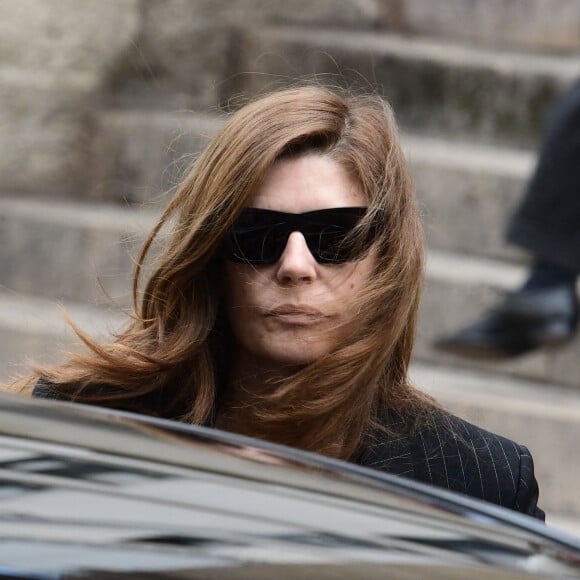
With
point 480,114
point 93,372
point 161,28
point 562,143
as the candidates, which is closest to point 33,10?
point 161,28

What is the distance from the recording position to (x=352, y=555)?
40.3 inches

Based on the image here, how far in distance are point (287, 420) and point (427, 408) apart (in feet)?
0.98

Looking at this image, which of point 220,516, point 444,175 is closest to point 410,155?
point 444,175

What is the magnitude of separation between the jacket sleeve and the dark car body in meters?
0.88

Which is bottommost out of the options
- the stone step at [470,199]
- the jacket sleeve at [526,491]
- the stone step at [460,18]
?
the jacket sleeve at [526,491]

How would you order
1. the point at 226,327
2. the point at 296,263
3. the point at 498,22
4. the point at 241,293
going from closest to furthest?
1. the point at 296,263
2. the point at 241,293
3. the point at 226,327
4. the point at 498,22

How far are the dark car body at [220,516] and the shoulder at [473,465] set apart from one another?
0.83 metres

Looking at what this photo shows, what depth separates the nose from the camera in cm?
198

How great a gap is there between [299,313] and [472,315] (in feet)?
8.42

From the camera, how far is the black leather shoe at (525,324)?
4.30 meters

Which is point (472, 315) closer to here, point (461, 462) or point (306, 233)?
point (461, 462)

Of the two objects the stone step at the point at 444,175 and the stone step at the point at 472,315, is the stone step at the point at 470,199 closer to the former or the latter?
the stone step at the point at 444,175

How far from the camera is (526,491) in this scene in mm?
2152

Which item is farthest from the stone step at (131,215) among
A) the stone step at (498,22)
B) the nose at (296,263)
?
the nose at (296,263)
